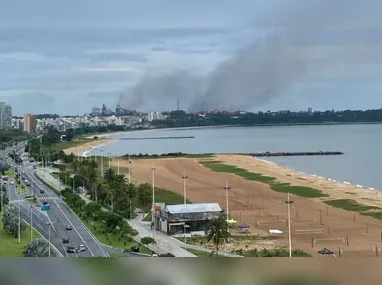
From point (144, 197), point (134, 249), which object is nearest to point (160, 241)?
point (134, 249)

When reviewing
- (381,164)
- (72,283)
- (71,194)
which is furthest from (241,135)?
(72,283)

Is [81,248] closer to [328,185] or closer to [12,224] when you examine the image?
[12,224]

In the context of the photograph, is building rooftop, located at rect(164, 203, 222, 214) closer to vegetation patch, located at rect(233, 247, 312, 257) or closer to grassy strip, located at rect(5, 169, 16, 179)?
vegetation patch, located at rect(233, 247, 312, 257)

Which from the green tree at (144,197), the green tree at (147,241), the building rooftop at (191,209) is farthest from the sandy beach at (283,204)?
the green tree at (147,241)

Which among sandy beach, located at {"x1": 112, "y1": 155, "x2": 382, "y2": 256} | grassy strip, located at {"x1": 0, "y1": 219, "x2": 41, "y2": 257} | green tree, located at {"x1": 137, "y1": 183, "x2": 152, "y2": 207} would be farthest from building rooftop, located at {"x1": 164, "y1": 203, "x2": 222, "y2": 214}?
grassy strip, located at {"x1": 0, "y1": 219, "x2": 41, "y2": 257}

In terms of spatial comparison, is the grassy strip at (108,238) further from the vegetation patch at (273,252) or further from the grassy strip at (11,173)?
the grassy strip at (11,173)

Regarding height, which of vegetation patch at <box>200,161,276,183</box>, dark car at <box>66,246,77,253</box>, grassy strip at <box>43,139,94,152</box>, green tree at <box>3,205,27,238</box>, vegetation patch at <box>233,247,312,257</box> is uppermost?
grassy strip at <box>43,139,94,152</box>

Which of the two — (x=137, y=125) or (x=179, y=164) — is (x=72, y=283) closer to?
(x=179, y=164)
